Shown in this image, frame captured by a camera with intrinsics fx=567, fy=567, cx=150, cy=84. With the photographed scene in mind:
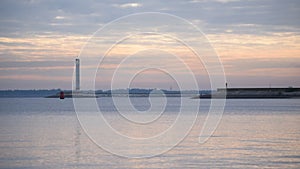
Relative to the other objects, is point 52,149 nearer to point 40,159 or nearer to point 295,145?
point 40,159

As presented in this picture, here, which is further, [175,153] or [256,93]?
[256,93]

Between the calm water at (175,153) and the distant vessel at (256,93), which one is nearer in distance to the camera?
the calm water at (175,153)

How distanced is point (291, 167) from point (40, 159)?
10.7 meters

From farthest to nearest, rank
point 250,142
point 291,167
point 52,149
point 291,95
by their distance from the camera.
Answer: point 291,95
point 250,142
point 52,149
point 291,167

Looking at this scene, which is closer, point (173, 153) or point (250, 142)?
point (173, 153)

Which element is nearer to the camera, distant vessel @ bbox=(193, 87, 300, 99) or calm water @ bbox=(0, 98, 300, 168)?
calm water @ bbox=(0, 98, 300, 168)

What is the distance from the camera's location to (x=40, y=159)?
81.8 ft

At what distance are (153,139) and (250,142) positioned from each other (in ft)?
18.8

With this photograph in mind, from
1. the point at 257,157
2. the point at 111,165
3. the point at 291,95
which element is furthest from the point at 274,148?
the point at 291,95

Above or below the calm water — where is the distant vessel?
below

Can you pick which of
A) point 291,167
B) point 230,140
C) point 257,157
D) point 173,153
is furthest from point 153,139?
point 291,167

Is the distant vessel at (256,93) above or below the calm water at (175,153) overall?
below

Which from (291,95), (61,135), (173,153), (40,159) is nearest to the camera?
(40,159)

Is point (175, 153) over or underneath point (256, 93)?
over
